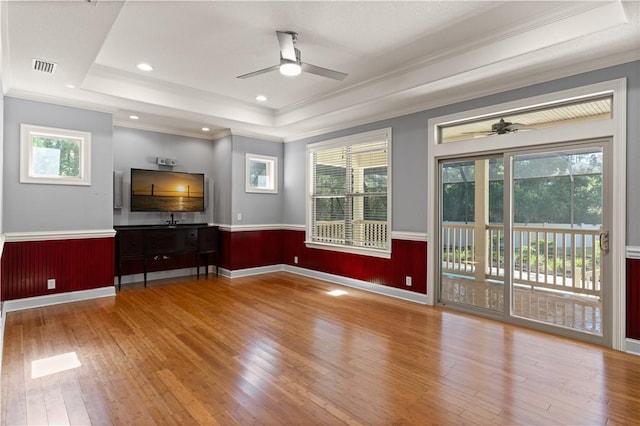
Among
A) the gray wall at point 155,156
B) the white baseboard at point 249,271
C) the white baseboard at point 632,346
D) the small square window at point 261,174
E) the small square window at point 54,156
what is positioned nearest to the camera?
the white baseboard at point 632,346

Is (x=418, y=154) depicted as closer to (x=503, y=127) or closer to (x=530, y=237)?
(x=503, y=127)

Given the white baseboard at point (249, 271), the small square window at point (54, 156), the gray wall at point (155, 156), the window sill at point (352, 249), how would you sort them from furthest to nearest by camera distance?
the white baseboard at point (249, 271)
the gray wall at point (155, 156)
the window sill at point (352, 249)
the small square window at point (54, 156)

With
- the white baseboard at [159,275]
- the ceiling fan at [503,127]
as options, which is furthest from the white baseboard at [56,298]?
the ceiling fan at [503,127]

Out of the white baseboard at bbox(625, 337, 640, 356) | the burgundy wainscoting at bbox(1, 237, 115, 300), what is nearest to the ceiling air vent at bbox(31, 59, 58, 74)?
→ the burgundy wainscoting at bbox(1, 237, 115, 300)

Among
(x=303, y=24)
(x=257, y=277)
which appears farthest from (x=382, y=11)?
(x=257, y=277)

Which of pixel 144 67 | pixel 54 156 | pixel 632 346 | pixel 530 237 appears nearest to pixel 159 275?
pixel 54 156

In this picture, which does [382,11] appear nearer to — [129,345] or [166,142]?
[129,345]

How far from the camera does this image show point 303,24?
322 centimetres

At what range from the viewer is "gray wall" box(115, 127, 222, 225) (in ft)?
18.9

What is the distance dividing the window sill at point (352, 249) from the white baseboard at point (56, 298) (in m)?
3.29

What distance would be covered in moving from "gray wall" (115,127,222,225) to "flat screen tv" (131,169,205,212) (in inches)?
11.5

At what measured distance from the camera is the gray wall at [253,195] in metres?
6.39

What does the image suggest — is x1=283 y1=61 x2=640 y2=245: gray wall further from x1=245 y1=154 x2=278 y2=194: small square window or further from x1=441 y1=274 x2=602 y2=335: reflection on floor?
x1=441 y1=274 x2=602 y2=335: reflection on floor

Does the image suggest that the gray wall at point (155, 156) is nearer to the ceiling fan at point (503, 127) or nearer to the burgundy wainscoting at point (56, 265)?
the burgundy wainscoting at point (56, 265)
